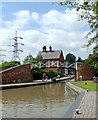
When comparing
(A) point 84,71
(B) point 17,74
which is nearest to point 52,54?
(A) point 84,71

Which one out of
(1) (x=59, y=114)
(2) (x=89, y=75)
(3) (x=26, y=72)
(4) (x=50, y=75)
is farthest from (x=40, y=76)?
(1) (x=59, y=114)

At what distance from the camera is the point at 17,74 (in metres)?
28.6

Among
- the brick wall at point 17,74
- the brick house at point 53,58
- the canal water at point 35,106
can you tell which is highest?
the brick house at point 53,58

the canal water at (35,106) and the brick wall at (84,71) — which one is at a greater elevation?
the brick wall at (84,71)

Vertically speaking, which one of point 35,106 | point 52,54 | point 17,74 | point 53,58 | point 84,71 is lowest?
point 35,106

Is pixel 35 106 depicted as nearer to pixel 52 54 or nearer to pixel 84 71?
pixel 84 71

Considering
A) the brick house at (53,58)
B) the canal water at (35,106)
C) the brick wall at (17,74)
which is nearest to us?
the canal water at (35,106)

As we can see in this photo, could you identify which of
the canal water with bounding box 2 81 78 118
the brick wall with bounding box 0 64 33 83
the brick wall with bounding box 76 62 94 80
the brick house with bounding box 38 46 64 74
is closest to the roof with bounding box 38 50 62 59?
the brick house with bounding box 38 46 64 74

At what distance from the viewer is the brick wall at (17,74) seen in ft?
83.6

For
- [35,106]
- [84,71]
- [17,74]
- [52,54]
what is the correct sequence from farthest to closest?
[52,54]
[84,71]
[17,74]
[35,106]

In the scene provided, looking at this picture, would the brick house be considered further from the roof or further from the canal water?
the canal water

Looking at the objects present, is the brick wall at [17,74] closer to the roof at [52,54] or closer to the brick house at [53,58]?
the brick house at [53,58]

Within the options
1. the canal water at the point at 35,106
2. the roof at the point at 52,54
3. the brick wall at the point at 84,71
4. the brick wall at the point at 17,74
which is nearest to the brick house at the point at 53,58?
the roof at the point at 52,54

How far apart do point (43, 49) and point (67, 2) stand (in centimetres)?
5018
